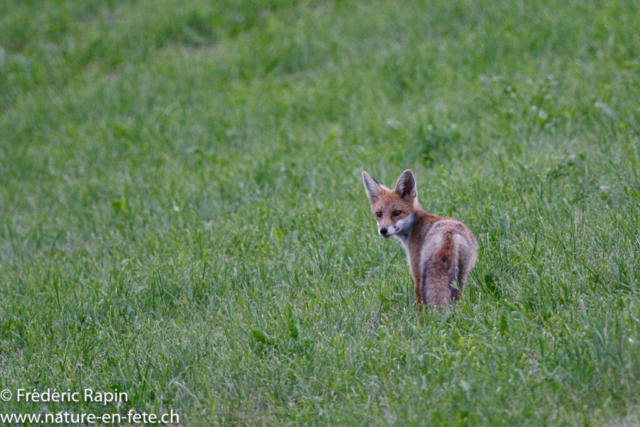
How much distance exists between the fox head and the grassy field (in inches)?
19.6

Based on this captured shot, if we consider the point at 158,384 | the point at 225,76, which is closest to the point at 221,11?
the point at 225,76

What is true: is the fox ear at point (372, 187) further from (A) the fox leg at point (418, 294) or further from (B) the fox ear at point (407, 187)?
(A) the fox leg at point (418, 294)

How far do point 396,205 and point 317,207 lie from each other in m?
1.95

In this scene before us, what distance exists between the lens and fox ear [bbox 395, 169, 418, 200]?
19.1 ft

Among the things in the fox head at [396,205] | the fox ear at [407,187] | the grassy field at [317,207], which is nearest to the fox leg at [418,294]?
the grassy field at [317,207]

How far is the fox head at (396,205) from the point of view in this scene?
5531mm

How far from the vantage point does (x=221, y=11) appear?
1549cm

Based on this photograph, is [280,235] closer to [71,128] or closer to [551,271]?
[551,271]

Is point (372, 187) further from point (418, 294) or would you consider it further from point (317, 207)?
point (418, 294)

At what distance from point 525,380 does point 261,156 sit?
6.29 m

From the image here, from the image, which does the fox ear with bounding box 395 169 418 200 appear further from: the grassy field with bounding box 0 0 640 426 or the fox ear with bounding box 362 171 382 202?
the grassy field with bounding box 0 0 640 426

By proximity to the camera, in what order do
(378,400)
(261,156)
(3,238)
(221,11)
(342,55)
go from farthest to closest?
(221,11) < (342,55) < (261,156) < (3,238) < (378,400)

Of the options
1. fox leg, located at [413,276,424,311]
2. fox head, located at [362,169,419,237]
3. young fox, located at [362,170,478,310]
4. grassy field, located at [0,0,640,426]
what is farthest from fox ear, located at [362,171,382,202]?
fox leg, located at [413,276,424,311]

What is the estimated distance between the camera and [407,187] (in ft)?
19.4
